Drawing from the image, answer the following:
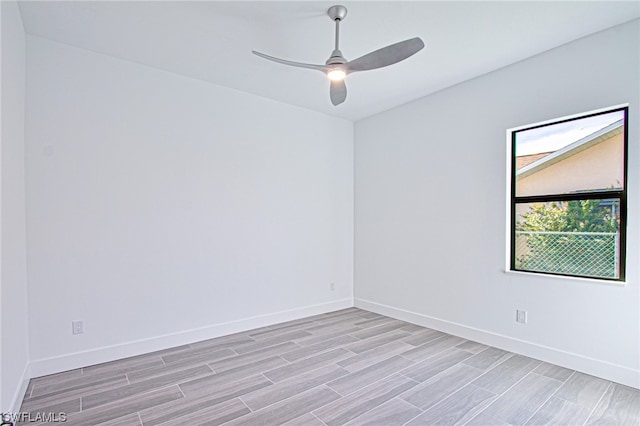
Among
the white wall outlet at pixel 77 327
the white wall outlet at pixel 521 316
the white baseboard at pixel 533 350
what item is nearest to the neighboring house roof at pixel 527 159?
the white wall outlet at pixel 521 316

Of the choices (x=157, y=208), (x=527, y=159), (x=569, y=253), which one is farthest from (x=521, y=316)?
(x=157, y=208)

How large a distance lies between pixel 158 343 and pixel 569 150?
4147 mm

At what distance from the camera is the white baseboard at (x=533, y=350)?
2.54 meters

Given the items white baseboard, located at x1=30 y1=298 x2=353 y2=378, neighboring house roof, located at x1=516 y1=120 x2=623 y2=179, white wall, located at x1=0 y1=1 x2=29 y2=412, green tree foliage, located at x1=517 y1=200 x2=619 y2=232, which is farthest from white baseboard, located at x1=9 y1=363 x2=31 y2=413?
neighboring house roof, located at x1=516 y1=120 x2=623 y2=179

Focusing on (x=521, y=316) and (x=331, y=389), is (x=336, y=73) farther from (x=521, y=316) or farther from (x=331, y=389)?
(x=521, y=316)

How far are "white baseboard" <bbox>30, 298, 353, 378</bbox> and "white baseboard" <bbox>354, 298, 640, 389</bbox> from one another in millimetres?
1275

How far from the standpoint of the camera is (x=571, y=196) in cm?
289

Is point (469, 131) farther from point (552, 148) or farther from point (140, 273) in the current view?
point (140, 273)

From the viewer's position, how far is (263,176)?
4.01m

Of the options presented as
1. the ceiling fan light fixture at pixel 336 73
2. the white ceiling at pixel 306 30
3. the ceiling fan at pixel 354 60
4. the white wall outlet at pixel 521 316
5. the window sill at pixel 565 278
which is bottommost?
the white wall outlet at pixel 521 316

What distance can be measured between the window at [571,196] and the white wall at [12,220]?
391cm

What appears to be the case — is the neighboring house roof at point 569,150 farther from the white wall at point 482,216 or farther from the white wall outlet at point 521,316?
the white wall outlet at point 521,316

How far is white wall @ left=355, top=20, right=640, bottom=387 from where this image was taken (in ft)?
8.46

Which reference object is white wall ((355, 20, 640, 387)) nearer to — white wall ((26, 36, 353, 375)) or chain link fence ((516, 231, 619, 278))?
chain link fence ((516, 231, 619, 278))
